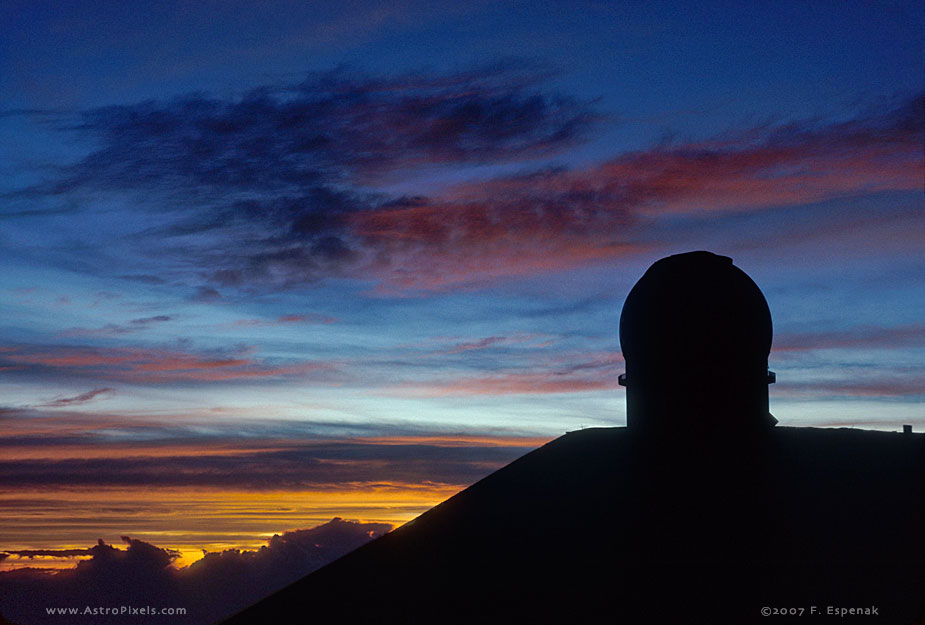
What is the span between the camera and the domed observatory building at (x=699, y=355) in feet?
64.0

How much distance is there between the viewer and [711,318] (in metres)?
19.6

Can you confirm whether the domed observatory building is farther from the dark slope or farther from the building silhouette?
the dark slope

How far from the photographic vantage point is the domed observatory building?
19.5 m

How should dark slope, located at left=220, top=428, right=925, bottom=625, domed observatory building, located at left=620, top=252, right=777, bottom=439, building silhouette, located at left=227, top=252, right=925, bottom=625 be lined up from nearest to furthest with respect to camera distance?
dark slope, located at left=220, top=428, right=925, bottom=625 → building silhouette, located at left=227, top=252, right=925, bottom=625 → domed observatory building, located at left=620, top=252, right=777, bottom=439

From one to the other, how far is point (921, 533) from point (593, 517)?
5.18m

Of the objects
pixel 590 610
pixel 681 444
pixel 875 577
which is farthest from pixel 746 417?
pixel 590 610

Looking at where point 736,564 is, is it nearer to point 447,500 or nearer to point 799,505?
point 799,505

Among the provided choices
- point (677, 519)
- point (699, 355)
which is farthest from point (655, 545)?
point (699, 355)

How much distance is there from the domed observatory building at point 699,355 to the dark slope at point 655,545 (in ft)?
2.11

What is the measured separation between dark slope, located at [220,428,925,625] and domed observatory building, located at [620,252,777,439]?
0.64 m

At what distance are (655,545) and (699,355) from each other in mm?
5473

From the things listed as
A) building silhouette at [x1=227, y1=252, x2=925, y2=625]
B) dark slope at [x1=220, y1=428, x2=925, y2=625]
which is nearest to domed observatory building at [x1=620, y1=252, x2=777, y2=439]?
building silhouette at [x1=227, y1=252, x2=925, y2=625]

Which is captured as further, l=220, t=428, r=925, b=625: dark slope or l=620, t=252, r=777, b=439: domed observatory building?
l=620, t=252, r=777, b=439: domed observatory building

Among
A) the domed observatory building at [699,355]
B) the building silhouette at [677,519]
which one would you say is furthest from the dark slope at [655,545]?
the domed observatory building at [699,355]
